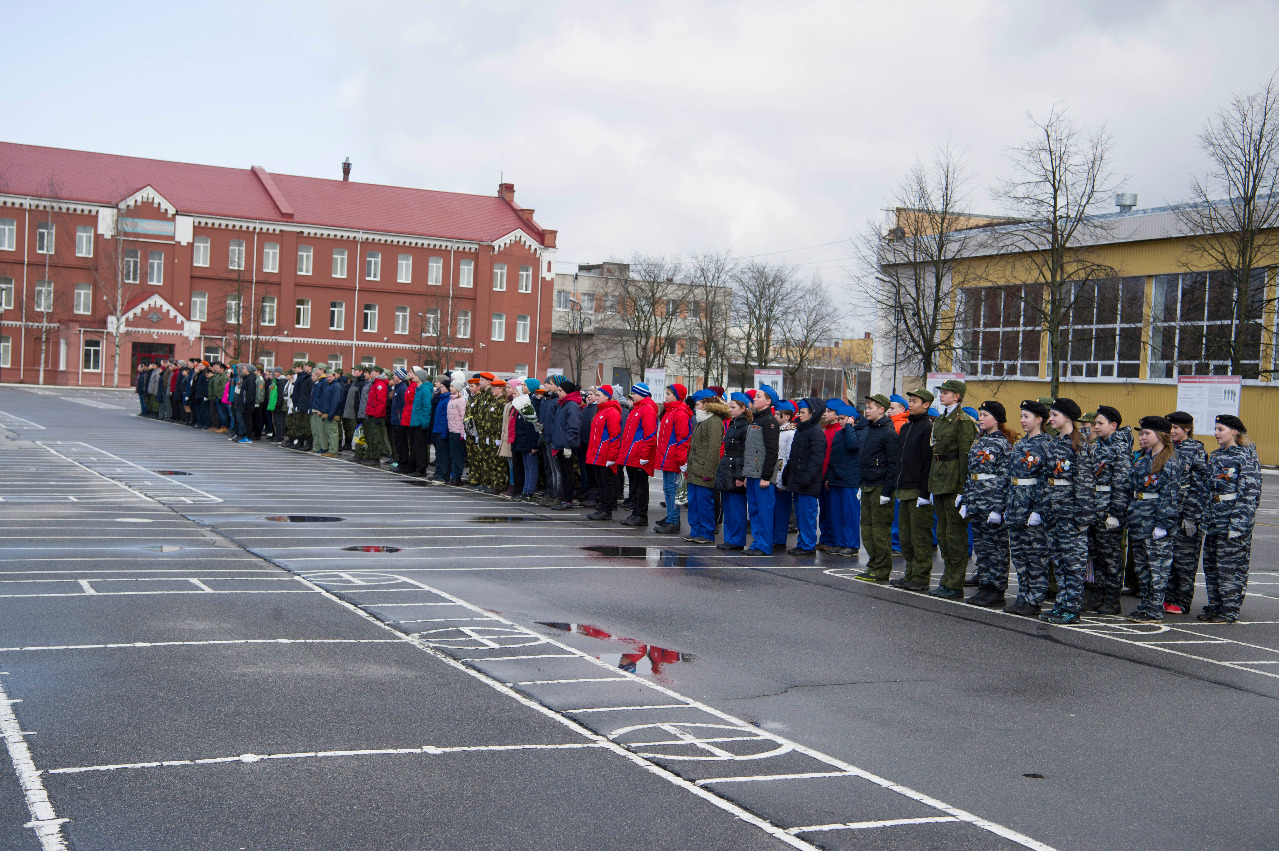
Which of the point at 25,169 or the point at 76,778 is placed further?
the point at 25,169

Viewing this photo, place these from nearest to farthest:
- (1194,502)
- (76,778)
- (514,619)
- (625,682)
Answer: (76,778) < (625,682) < (514,619) < (1194,502)

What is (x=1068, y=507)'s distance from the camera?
10758 mm

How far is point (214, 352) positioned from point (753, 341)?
34501 millimetres

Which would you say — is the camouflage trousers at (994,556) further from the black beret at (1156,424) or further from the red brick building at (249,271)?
the red brick building at (249,271)

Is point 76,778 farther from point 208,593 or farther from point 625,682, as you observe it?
point 208,593

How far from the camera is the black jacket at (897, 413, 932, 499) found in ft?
40.1

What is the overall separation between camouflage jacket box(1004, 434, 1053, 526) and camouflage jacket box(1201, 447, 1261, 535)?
1688 mm

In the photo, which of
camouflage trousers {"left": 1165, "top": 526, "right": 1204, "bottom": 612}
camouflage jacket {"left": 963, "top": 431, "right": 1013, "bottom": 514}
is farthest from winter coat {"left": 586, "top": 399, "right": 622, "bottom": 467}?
camouflage trousers {"left": 1165, "top": 526, "right": 1204, "bottom": 612}

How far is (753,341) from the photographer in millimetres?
78688

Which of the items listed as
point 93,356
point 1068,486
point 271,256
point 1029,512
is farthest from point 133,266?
point 1068,486

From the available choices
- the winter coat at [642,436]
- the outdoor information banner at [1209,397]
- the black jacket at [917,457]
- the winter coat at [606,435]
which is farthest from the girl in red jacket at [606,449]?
the outdoor information banner at [1209,397]

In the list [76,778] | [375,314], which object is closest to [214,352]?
[375,314]

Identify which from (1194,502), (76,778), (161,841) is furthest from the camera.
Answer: (1194,502)

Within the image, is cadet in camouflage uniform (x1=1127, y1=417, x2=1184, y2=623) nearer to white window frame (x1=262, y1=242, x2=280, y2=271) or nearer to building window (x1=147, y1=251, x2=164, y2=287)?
building window (x1=147, y1=251, x2=164, y2=287)
